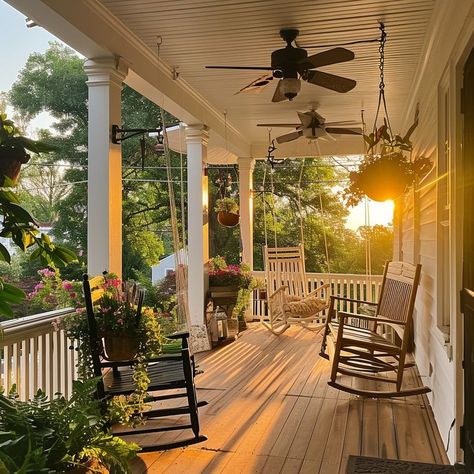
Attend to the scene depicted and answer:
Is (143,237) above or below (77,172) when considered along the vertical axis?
below

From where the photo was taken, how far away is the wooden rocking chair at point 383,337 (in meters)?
3.74

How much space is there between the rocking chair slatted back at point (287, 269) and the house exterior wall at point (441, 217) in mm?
2165

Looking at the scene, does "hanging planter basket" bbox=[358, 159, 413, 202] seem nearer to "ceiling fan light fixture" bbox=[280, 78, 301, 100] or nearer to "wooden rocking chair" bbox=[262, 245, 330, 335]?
"ceiling fan light fixture" bbox=[280, 78, 301, 100]

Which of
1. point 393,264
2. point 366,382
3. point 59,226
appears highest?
point 59,226

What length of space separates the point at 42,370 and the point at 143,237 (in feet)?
28.3

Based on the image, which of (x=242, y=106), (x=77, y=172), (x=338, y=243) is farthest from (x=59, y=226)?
(x=338, y=243)

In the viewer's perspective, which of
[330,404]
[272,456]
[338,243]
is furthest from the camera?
[338,243]

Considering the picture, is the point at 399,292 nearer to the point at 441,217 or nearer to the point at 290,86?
the point at 441,217

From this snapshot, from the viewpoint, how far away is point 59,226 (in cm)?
1047

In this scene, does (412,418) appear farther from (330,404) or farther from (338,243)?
(338,243)

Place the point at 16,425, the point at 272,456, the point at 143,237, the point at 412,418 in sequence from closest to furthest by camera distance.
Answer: the point at 16,425, the point at 272,456, the point at 412,418, the point at 143,237

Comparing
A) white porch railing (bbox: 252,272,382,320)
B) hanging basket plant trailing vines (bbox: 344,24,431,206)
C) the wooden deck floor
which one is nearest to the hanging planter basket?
hanging basket plant trailing vines (bbox: 344,24,431,206)

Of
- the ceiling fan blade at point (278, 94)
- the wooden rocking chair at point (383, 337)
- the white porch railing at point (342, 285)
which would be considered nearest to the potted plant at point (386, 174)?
the wooden rocking chair at point (383, 337)

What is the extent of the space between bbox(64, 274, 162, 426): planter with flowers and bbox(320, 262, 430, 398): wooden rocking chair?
1.60 m
